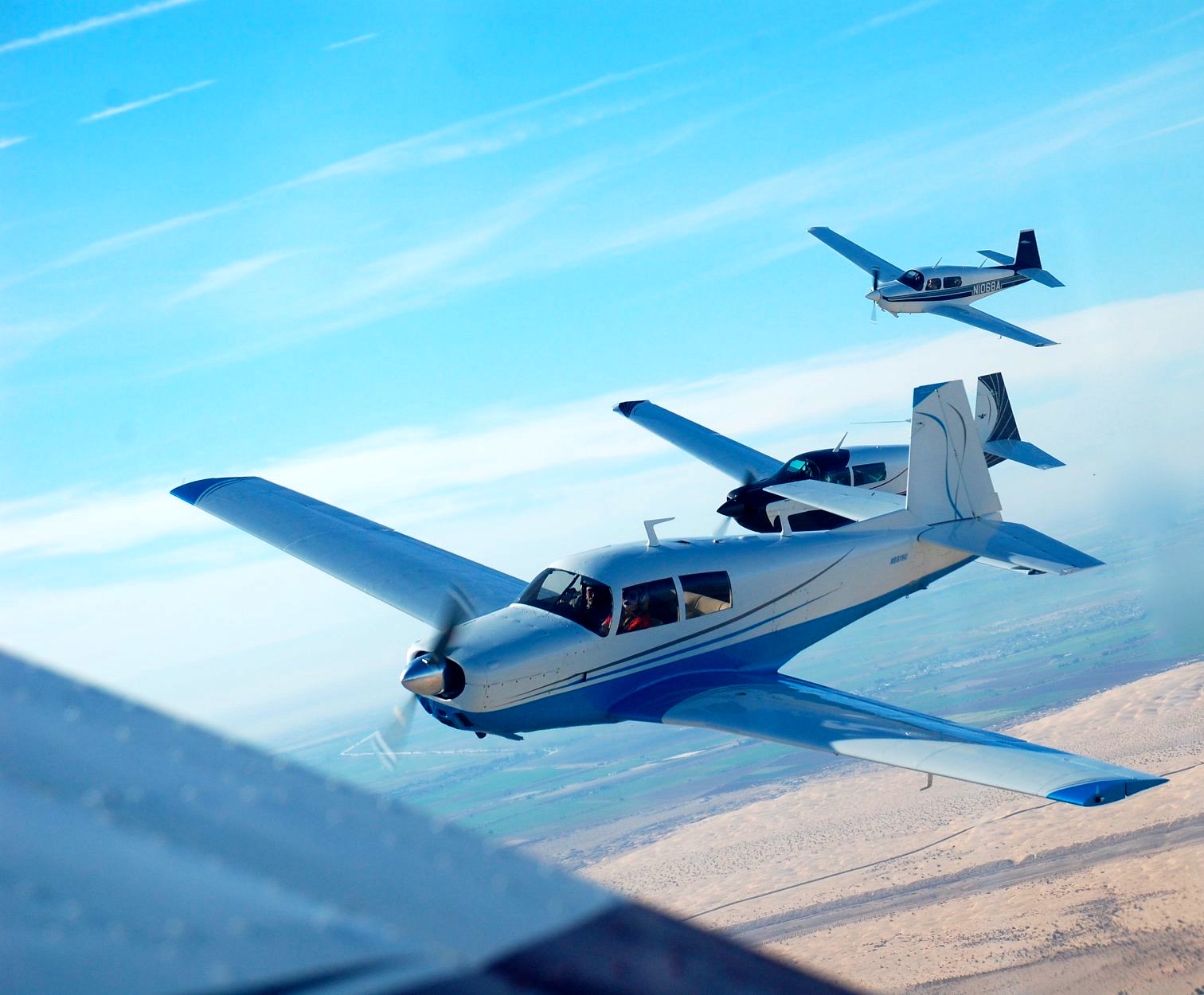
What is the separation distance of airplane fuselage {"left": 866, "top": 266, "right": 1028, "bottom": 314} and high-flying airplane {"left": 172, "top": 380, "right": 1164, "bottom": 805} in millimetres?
28476

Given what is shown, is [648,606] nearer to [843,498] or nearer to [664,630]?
[664,630]

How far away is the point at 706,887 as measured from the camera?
172 feet

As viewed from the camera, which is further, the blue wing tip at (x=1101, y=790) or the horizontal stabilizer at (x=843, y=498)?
the horizontal stabilizer at (x=843, y=498)

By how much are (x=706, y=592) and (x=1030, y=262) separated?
147 ft

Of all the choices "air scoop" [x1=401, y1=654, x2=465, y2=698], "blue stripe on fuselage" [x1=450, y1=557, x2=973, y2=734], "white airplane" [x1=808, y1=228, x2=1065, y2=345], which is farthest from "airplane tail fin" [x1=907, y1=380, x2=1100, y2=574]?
"white airplane" [x1=808, y1=228, x2=1065, y2=345]

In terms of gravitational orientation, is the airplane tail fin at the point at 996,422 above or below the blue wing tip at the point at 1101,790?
above

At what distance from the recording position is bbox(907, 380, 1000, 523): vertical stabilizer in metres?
21.0

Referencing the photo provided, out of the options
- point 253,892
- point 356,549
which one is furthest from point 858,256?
point 253,892

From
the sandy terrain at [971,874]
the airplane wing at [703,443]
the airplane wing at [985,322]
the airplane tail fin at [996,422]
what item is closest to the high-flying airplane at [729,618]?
the airplane wing at [703,443]

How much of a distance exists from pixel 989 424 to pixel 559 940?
31620 millimetres

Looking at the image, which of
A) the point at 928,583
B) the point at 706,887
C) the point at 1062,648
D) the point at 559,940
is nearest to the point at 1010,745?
the point at 928,583

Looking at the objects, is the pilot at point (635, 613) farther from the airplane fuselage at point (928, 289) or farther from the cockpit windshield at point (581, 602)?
the airplane fuselage at point (928, 289)

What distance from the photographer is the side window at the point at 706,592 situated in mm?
16750

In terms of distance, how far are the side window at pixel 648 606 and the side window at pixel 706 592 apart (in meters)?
0.27
